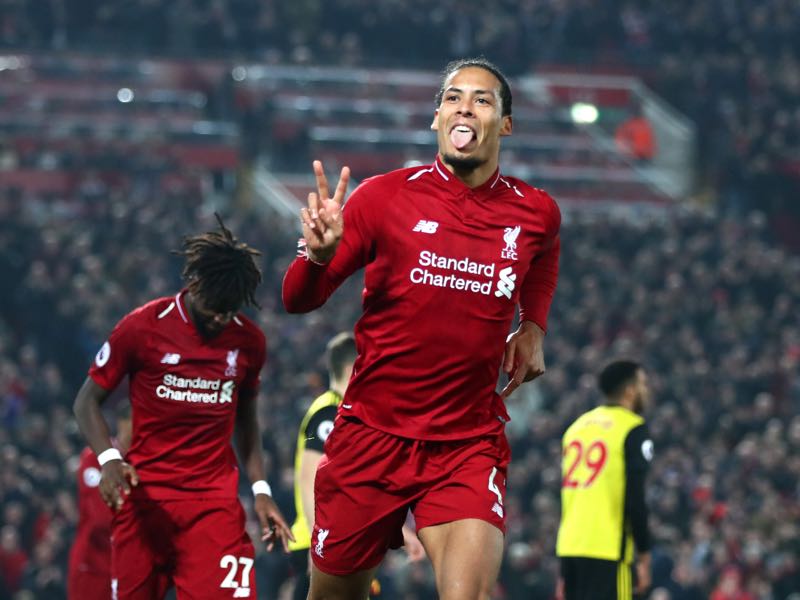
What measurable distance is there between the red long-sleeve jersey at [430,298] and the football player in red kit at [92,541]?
2.82 meters

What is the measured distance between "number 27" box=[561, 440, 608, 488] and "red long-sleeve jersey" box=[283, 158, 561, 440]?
136 inches

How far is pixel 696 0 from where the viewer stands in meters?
34.9

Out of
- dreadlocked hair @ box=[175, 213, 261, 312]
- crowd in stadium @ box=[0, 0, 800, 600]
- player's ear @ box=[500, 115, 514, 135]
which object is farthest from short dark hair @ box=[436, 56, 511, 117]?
crowd in stadium @ box=[0, 0, 800, 600]

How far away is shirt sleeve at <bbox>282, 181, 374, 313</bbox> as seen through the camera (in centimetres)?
565

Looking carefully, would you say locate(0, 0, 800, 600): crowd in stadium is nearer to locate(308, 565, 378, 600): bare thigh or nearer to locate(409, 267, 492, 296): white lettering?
locate(308, 565, 378, 600): bare thigh

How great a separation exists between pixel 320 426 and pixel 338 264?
272 centimetres

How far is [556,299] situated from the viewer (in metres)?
22.4

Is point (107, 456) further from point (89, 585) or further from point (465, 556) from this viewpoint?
point (465, 556)

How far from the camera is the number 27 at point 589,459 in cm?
934

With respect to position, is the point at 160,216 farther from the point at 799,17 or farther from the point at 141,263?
the point at 799,17

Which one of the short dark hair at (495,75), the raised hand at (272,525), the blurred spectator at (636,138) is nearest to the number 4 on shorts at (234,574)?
the raised hand at (272,525)

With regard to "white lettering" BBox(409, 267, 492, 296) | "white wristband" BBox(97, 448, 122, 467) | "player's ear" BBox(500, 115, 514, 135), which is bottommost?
"white wristband" BBox(97, 448, 122, 467)

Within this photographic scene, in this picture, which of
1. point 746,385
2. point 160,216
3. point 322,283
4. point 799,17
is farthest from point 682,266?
point 322,283

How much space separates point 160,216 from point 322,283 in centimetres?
1640
